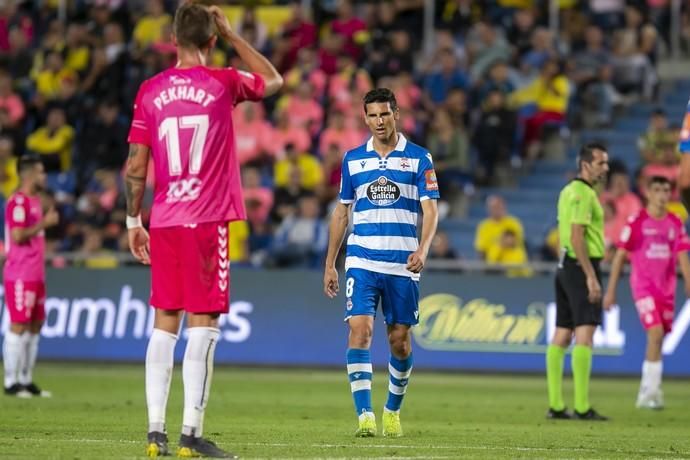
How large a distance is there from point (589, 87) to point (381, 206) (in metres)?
15.2

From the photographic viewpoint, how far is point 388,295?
1141cm

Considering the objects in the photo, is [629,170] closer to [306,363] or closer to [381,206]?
[306,363]

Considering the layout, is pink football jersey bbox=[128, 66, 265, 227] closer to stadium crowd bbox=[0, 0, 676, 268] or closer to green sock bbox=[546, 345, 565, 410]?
green sock bbox=[546, 345, 565, 410]

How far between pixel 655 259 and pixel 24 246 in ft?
22.5

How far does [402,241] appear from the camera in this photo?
11406 mm

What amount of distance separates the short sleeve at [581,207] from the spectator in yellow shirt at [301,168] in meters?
10.4

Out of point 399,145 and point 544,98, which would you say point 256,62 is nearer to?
point 399,145

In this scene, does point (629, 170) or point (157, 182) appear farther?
point (629, 170)

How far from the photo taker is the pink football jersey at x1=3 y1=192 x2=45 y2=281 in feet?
52.5

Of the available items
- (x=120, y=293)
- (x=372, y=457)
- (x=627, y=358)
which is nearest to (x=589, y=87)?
(x=627, y=358)

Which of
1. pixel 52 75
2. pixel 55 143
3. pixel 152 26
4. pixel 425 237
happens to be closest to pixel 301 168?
pixel 55 143

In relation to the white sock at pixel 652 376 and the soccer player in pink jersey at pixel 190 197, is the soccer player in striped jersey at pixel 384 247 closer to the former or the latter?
the soccer player in pink jersey at pixel 190 197

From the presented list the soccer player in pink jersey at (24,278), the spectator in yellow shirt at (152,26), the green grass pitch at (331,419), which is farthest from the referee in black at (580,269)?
the spectator in yellow shirt at (152,26)

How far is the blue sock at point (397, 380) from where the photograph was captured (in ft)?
37.9
